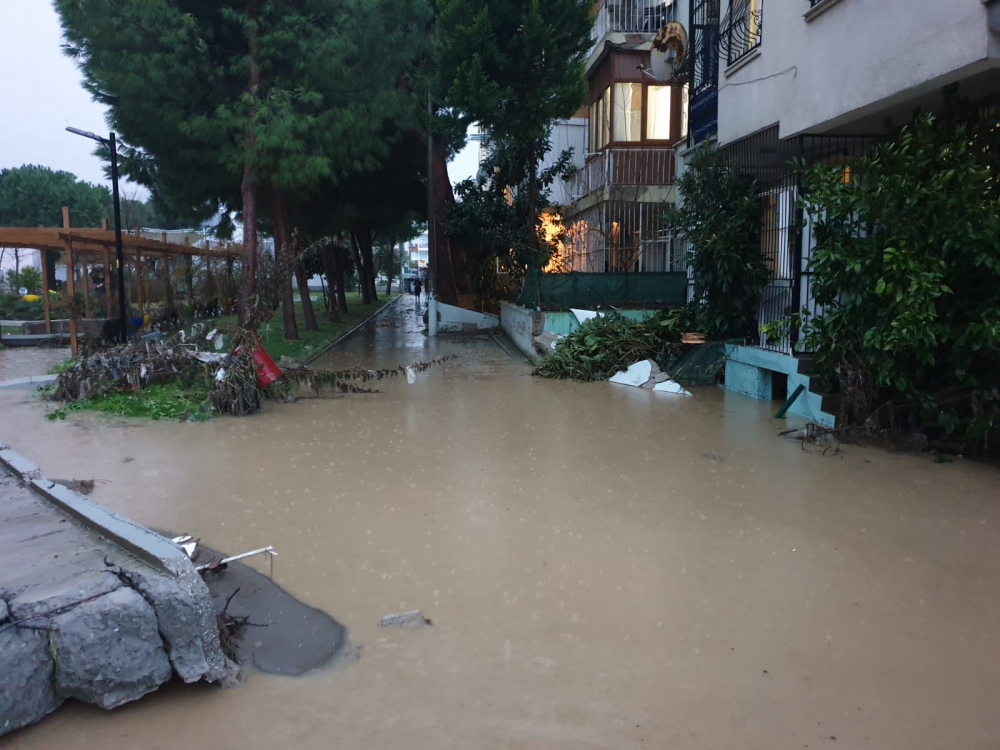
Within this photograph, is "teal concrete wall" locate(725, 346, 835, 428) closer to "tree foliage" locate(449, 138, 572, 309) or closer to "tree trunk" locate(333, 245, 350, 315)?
"tree foliage" locate(449, 138, 572, 309)

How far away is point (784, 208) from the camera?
38.4ft

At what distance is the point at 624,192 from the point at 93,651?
57.1 feet

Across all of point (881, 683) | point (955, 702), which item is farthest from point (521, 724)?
point (955, 702)

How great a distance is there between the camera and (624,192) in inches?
757

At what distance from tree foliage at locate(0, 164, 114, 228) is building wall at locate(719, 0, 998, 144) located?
4937 centimetres

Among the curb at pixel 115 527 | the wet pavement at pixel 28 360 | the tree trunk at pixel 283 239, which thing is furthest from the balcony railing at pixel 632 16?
the curb at pixel 115 527

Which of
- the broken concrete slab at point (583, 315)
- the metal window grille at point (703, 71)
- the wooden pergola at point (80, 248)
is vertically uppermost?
the metal window grille at point (703, 71)

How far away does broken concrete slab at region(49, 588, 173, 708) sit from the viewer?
3346 millimetres

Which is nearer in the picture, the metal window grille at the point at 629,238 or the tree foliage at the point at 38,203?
the metal window grille at the point at 629,238

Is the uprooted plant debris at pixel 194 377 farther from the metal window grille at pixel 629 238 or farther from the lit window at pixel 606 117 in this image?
the lit window at pixel 606 117

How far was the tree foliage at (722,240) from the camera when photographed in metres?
11.9

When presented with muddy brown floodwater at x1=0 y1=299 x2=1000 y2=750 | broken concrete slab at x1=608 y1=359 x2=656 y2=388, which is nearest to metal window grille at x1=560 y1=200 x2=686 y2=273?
broken concrete slab at x1=608 y1=359 x2=656 y2=388

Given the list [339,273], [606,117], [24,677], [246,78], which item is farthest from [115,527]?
[339,273]

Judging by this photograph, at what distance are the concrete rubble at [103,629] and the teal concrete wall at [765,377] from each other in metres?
7.55
